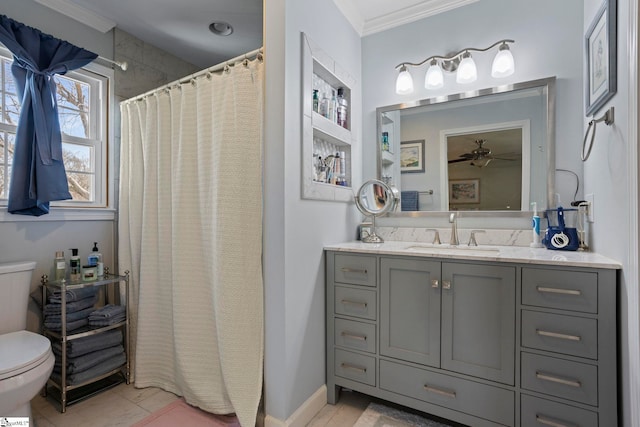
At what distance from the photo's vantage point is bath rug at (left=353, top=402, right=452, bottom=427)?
164cm

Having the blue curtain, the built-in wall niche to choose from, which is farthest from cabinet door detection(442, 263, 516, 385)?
the blue curtain

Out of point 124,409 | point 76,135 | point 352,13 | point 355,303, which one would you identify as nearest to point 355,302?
point 355,303

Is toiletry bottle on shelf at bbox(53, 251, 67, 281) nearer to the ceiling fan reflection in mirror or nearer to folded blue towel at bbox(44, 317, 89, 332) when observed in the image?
folded blue towel at bbox(44, 317, 89, 332)

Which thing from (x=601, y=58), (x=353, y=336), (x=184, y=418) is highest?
(x=601, y=58)

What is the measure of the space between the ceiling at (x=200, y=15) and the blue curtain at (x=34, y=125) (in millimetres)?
354

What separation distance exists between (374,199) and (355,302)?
76cm

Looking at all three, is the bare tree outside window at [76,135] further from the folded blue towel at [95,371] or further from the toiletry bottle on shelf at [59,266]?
the folded blue towel at [95,371]

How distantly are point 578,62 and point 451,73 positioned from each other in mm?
670

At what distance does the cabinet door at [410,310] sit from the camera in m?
1.57

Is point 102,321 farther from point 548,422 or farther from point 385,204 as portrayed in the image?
point 548,422

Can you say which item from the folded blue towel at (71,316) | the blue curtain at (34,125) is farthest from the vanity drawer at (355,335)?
the blue curtain at (34,125)

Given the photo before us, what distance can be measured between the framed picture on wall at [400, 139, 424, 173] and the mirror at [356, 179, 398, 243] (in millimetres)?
199

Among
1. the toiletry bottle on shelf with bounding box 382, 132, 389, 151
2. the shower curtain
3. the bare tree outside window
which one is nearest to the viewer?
the shower curtain

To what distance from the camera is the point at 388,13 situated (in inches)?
88.2
